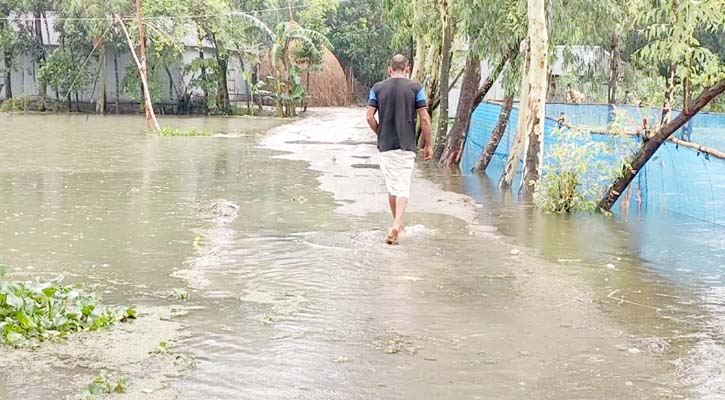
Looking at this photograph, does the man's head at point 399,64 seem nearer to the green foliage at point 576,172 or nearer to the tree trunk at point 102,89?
the green foliage at point 576,172

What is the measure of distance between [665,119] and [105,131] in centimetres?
2077

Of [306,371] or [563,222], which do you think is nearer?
[306,371]

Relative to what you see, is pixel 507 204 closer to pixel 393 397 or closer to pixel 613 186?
pixel 613 186

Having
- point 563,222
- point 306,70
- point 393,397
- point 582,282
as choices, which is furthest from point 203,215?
point 306,70

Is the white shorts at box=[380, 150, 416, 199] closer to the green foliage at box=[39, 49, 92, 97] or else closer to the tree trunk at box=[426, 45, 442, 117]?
the tree trunk at box=[426, 45, 442, 117]

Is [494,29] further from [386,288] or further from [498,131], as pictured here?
[386,288]

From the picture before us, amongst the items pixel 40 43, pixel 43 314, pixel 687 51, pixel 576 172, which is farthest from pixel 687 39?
pixel 40 43

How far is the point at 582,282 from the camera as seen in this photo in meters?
7.54

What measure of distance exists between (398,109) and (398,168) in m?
0.59

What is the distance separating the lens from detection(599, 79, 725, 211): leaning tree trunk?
1051 cm

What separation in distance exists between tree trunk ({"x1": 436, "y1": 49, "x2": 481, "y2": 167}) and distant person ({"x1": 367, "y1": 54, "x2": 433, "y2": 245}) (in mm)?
8377

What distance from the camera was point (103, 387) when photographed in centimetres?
454

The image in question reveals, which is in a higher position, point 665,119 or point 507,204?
point 665,119

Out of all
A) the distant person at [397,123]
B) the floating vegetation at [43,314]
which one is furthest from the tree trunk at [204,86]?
the floating vegetation at [43,314]
